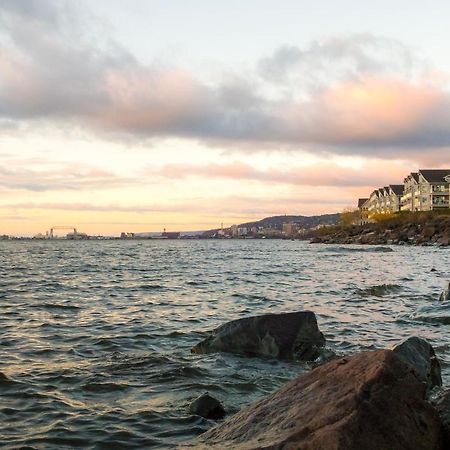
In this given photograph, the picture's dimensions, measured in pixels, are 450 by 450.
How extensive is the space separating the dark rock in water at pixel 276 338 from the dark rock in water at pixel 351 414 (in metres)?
5.51

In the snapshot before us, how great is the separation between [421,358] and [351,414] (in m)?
4.37

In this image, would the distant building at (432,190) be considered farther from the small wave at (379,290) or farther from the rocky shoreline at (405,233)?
the small wave at (379,290)

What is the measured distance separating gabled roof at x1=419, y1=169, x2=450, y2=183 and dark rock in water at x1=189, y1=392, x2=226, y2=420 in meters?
128

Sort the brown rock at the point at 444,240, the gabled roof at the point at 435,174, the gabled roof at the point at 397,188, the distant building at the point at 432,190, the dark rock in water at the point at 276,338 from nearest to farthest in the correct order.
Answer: the dark rock in water at the point at 276,338, the brown rock at the point at 444,240, the distant building at the point at 432,190, the gabled roof at the point at 435,174, the gabled roof at the point at 397,188

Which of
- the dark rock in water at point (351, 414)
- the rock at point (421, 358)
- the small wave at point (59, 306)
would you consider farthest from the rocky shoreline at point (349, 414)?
the small wave at point (59, 306)

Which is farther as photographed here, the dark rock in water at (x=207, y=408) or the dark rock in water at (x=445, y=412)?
the dark rock in water at (x=207, y=408)

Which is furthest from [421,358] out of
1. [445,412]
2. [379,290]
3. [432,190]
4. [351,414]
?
[432,190]

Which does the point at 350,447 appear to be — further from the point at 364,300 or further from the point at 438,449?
the point at 364,300

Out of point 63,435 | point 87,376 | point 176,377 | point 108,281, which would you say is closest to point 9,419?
point 63,435

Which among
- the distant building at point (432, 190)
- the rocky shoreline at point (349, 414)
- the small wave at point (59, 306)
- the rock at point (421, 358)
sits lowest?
the small wave at point (59, 306)

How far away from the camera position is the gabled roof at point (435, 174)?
125869 millimetres

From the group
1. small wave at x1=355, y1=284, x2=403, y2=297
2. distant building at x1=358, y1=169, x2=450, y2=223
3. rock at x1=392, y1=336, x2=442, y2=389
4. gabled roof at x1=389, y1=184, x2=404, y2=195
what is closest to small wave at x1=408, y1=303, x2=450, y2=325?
small wave at x1=355, y1=284, x2=403, y2=297

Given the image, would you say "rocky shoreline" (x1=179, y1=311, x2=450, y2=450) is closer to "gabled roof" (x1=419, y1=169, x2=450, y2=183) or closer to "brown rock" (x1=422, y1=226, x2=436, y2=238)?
"brown rock" (x1=422, y1=226, x2=436, y2=238)

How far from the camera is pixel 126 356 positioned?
35.9 feet
